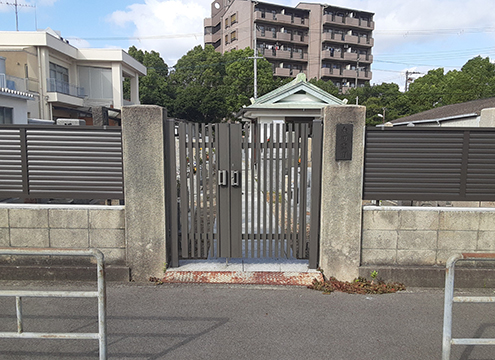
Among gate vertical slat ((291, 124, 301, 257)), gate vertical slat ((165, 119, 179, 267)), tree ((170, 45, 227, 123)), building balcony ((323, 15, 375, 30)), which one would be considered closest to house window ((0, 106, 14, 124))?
gate vertical slat ((165, 119, 179, 267))

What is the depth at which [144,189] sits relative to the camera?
4996 millimetres

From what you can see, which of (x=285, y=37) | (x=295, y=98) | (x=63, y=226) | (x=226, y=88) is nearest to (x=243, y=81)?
(x=226, y=88)

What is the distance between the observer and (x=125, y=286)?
4.93m

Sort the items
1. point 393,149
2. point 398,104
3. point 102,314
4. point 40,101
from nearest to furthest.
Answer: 1. point 102,314
2. point 393,149
3. point 40,101
4. point 398,104

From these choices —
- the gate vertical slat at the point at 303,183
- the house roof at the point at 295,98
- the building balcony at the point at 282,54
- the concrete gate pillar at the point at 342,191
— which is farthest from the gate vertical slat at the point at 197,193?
the building balcony at the point at 282,54

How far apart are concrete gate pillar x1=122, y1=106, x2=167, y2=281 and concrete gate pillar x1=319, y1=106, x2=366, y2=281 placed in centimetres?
226

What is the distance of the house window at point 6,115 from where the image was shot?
43.3 ft

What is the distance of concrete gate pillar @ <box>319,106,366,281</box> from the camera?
493 cm

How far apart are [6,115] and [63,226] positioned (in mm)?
10993

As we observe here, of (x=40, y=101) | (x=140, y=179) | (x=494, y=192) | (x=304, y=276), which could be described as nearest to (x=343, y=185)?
(x=304, y=276)

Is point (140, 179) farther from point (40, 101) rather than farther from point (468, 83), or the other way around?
point (468, 83)

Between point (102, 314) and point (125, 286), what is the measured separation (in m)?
2.02

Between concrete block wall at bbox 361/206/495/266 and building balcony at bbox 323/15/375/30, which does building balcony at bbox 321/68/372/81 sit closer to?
building balcony at bbox 323/15/375/30

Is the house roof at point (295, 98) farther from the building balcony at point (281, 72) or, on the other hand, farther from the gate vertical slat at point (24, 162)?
the building balcony at point (281, 72)
